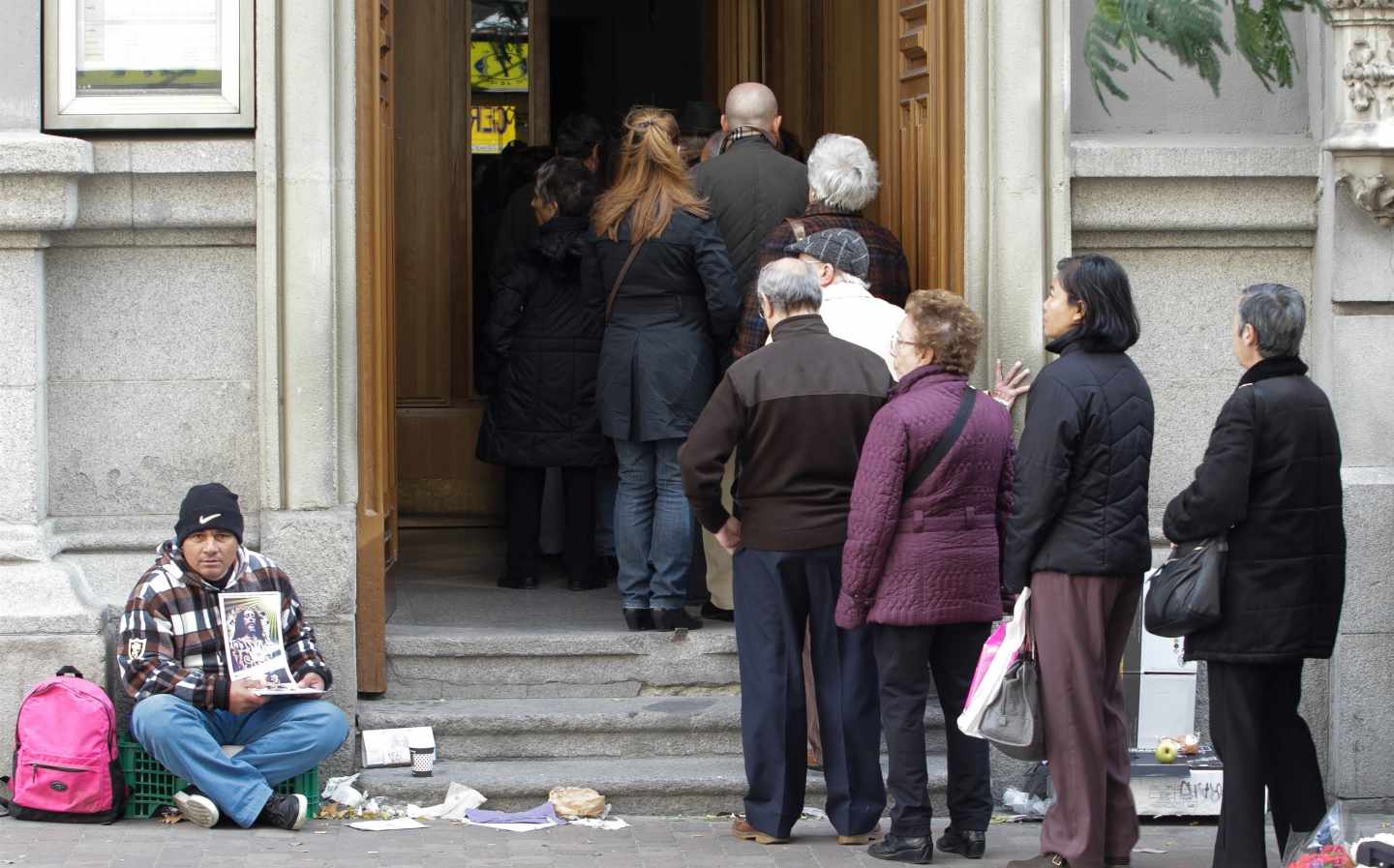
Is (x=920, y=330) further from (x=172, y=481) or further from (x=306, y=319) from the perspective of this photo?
(x=172, y=481)

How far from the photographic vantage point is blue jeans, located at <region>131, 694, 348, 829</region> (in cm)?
665

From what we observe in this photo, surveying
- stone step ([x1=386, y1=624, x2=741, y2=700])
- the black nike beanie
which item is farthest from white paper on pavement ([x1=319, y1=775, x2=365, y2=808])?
the black nike beanie

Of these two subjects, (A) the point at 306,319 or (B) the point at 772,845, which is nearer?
(B) the point at 772,845

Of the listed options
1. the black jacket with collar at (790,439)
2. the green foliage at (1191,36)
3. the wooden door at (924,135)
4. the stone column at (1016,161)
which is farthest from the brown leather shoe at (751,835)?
the green foliage at (1191,36)

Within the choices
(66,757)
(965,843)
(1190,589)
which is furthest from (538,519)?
(1190,589)

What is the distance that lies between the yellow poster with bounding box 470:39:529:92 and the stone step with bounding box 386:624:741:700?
4.19 meters

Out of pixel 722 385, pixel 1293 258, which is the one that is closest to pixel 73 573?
pixel 722 385

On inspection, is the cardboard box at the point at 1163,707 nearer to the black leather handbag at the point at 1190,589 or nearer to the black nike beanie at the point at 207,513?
the black leather handbag at the point at 1190,589

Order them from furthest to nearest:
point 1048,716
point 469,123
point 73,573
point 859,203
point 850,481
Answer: point 469,123 → point 859,203 → point 73,573 → point 850,481 → point 1048,716

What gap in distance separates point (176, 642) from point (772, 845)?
6.70ft

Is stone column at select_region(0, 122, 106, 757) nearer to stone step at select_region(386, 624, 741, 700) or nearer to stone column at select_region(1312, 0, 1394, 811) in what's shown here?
stone step at select_region(386, 624, 741, 700)

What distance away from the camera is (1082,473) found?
239 inches

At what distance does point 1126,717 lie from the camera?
726 cm

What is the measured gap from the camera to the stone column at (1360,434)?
24.2ft
